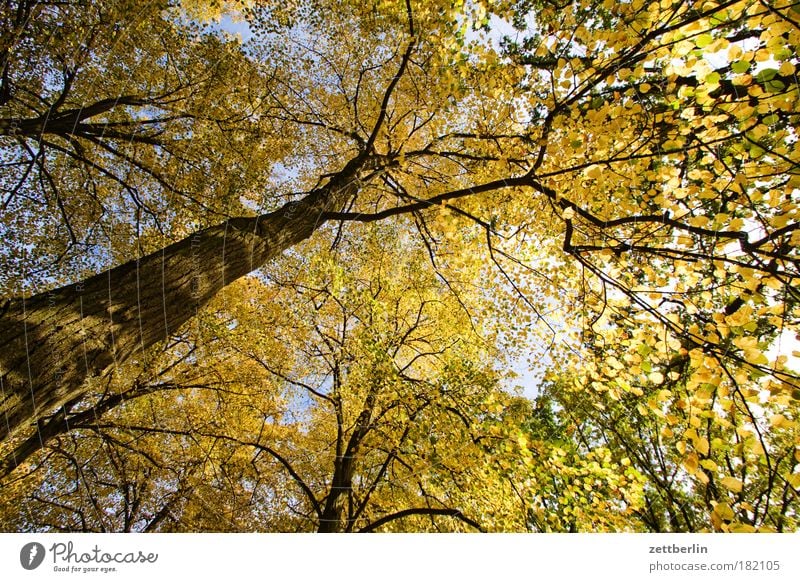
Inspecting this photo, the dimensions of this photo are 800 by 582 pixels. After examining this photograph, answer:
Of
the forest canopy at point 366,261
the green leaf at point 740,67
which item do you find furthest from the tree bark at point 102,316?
the green leaf at point 740,67

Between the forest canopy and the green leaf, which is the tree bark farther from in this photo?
the green leaf

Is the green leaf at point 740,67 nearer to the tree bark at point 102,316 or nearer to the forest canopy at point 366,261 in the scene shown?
the forest canopy at point 366,261

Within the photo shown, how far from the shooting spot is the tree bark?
63.2 inches

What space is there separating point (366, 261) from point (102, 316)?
4.76m

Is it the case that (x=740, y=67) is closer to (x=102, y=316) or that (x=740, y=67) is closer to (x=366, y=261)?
(x=102, y=316)

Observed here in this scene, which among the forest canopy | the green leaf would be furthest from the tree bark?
the green leaf

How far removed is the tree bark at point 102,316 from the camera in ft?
5.27

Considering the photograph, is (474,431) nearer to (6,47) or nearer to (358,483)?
(358,483)

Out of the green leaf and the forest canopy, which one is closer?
the green leaf

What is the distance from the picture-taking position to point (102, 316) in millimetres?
1853

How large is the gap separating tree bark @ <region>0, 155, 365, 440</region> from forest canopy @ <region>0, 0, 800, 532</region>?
13 millimetres

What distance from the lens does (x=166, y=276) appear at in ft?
7.18

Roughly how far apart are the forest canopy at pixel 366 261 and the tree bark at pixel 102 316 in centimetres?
1
